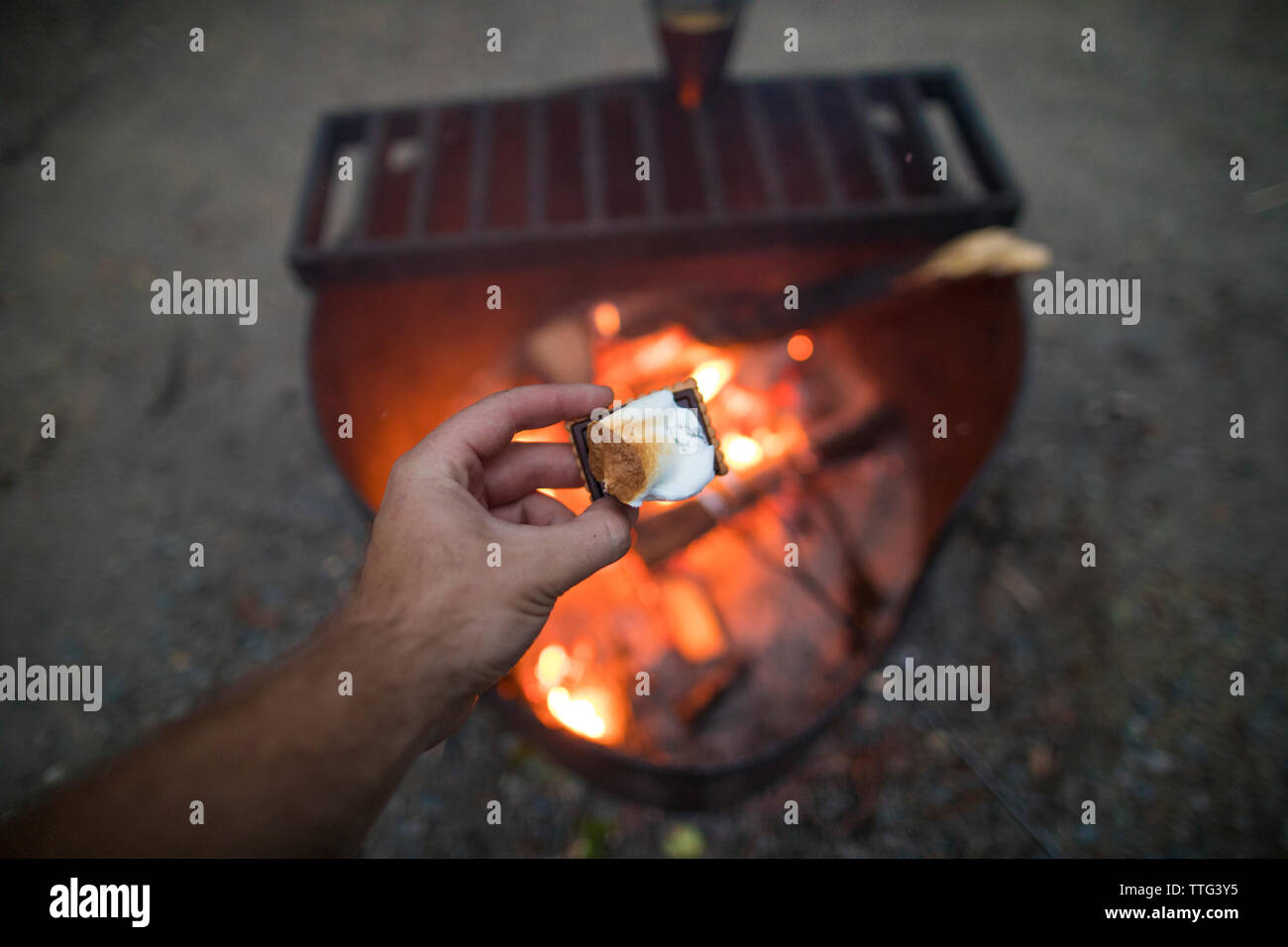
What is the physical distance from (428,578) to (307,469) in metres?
2.61

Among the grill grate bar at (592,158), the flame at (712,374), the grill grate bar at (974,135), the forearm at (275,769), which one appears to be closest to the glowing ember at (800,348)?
the flame at (712,374)

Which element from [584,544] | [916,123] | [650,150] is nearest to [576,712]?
[584,544]

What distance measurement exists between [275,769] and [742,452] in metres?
2.18

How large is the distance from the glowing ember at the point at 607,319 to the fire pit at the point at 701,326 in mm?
14

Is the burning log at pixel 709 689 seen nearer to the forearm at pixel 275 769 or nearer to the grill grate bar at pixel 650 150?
the forearm at pixel 275 769

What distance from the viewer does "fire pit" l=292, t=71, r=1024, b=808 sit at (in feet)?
8.29

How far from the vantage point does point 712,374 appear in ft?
9.80

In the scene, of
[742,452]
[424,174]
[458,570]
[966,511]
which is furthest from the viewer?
[742,452]

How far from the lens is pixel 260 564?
3.36 meters

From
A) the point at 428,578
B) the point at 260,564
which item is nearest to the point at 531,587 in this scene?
the point at 428,578

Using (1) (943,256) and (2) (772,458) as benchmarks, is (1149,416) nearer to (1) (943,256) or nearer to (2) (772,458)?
(1) (943,256)

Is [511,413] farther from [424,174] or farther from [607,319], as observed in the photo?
[424,174]

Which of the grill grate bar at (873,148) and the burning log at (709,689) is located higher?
Result: the grill grate bar at (873,148)

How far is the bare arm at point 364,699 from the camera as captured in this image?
129 cm
